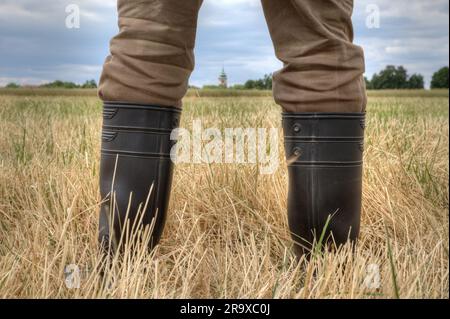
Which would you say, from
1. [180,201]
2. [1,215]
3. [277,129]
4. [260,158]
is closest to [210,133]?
[277,129]

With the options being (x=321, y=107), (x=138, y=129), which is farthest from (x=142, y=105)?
(x=321, y=107)

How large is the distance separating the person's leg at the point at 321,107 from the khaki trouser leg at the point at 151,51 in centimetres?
21

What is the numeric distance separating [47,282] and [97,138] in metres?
1.22

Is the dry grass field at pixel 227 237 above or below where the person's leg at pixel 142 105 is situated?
below

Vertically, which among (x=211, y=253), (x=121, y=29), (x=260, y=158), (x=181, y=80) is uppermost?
(x=121, y=29)

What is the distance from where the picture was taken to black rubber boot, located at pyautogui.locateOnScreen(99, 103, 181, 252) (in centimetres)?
142

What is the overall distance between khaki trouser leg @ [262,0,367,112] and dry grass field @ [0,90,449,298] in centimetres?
35

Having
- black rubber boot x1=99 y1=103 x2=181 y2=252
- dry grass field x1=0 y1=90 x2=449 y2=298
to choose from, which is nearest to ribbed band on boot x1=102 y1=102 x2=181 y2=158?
black rubber boot x1=99 y1=103 x2=181 y2=252

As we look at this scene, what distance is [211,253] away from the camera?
163 cm

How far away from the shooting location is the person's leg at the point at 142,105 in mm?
1375

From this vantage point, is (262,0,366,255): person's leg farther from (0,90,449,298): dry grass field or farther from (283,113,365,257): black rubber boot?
Answer: (0,90,449,298): dry grass field

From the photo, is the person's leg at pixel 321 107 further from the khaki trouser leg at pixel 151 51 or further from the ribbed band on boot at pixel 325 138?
the khaki trouser leg at pixel 151 51

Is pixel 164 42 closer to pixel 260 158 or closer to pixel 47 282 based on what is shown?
pixel 47 282

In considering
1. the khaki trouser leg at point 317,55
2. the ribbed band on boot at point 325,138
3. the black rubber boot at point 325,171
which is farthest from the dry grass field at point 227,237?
the khaki trouser leg at point 317,55
